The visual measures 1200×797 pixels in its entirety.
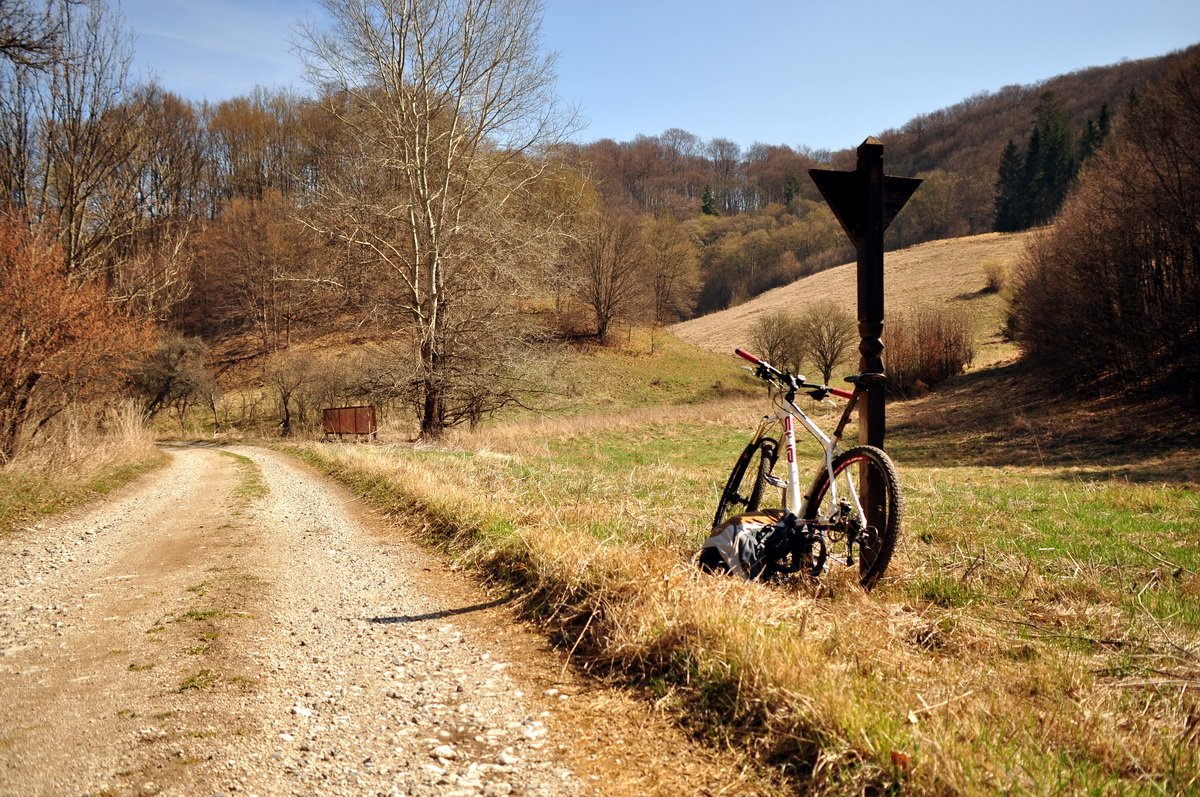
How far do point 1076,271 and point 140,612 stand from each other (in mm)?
31881

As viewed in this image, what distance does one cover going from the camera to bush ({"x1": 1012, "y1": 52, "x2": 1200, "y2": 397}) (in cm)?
2114

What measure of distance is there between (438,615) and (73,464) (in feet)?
35.9

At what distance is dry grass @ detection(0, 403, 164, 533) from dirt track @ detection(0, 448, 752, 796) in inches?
160

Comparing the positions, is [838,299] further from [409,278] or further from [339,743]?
[339,743]

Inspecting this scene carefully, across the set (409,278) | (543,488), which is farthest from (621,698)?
(409,278)

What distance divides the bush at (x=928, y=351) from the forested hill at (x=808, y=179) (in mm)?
40048

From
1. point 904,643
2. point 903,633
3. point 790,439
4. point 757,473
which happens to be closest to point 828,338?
point 757,473

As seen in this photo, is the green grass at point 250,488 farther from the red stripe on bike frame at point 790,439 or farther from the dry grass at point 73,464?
the red stripe on bike frame at point 790,439

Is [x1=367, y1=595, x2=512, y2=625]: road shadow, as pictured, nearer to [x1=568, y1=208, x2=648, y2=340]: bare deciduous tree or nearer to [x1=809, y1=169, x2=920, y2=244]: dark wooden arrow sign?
[x1=809, y1=169, x2=920, y2=244]: dark wooden arrow sign

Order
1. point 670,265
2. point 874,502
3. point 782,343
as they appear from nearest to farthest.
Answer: point 874,502
point 782,343
point 670,265

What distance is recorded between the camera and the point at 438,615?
166 inches

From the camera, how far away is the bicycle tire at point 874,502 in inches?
145

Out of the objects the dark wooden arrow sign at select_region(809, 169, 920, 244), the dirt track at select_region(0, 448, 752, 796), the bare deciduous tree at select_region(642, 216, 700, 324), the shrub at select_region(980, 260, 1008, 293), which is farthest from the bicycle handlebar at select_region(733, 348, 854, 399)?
the shrub at select_region(980, 260, 1008, 293)

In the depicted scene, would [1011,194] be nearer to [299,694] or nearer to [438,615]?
[438,615]
